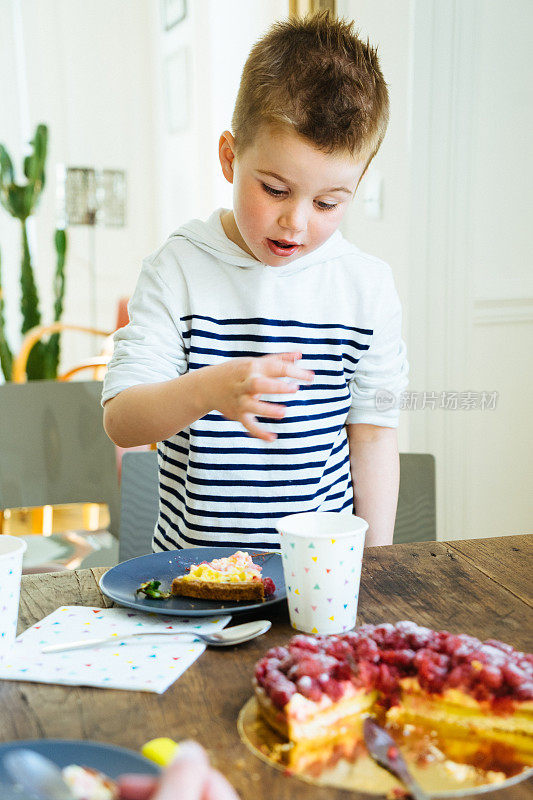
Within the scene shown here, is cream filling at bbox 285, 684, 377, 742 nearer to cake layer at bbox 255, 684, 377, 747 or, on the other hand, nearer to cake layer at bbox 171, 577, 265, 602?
cake layer at bbox 255, 684, 377, 747

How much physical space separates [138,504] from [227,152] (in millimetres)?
694

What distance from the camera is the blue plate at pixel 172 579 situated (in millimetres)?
809

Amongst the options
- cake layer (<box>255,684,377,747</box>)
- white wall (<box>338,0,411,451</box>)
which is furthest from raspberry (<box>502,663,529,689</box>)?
white wall (<box>338,0,411,451</box>)

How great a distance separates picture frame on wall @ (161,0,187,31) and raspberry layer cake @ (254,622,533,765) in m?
4.61

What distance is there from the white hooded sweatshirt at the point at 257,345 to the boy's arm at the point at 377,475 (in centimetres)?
6

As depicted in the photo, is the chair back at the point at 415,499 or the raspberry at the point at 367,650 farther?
the chair back at the point at 415,499

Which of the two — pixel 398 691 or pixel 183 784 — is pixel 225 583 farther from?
pixel 183 784

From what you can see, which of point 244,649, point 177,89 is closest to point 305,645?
point 244,649

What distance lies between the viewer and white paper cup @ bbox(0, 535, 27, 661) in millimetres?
734

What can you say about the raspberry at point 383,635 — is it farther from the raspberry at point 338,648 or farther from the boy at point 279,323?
the boy at point 279,323

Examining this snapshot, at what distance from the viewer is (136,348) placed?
112cm

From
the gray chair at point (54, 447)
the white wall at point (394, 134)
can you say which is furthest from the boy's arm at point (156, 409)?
the white wall at point (394, 134)

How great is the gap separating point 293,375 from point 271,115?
37 cm

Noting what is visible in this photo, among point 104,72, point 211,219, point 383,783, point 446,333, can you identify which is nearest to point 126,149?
point 104,72
